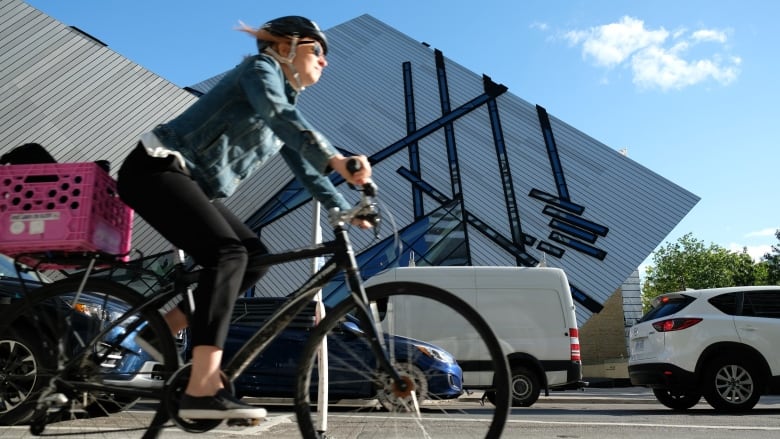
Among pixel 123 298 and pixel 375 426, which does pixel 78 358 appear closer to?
pixel 123 298

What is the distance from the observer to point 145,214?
2.48 m

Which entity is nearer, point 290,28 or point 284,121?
point 284,121

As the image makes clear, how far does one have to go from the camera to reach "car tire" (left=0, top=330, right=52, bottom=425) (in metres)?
2.65

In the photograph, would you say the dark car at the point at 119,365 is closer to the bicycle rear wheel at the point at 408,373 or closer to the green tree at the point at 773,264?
the bicycle rear wheel at the point at 408,373

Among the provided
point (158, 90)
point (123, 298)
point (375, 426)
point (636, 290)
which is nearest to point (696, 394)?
point (375, 426)

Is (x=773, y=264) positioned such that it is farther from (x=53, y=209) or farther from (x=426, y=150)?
(x=53, y=209)

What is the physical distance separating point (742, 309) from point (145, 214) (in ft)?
25.4

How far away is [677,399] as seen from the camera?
8844 mm

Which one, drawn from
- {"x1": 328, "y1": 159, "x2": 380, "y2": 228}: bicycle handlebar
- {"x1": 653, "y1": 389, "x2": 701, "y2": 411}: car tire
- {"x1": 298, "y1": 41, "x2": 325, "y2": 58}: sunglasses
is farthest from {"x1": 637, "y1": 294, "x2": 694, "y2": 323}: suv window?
{"x1": 298, "y1": 41, "x2": 325, "y2": 58}: sunglasses

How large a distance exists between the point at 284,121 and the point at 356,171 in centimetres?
30

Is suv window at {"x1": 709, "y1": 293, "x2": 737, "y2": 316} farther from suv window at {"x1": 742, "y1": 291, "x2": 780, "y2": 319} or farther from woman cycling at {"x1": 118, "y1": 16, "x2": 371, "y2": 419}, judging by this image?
woman cycling at {"x1": 118, "y1": 16, "x2": 371, "y2": 419}

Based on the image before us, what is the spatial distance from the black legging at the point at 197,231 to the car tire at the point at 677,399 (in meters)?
7.42

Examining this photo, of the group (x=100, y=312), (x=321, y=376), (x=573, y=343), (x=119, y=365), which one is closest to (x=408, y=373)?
(x=321, y=376)

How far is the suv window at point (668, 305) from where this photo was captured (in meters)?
8.66
